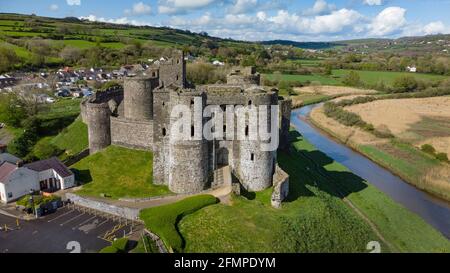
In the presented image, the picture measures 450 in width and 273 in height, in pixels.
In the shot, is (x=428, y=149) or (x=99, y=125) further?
(x=428, y=149)

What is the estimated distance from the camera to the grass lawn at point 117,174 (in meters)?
27.5

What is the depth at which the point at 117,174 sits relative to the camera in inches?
1184

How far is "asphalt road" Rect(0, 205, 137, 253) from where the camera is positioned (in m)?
21.0

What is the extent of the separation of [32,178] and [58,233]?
738 centimetres

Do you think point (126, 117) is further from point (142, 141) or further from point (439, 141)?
point (439, 141)

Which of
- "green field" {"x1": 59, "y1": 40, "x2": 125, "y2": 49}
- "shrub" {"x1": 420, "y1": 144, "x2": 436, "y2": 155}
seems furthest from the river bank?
"green field" {"x1": 59, "y1": 40, "x2": 125, "y2": 49}

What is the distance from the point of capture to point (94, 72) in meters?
89.1

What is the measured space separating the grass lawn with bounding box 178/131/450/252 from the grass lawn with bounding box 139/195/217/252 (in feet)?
1.40

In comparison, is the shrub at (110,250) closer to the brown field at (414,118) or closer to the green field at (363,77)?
the brown field at (414,118)

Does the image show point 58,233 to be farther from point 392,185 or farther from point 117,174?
point 392,185

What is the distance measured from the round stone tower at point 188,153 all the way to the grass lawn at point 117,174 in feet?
5.09

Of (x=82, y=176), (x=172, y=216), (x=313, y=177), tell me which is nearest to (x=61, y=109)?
(x=82, y=176)

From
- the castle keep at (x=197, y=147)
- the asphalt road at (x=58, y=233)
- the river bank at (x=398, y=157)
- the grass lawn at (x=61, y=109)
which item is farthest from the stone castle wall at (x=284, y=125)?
the grass lawn at (x=61, y=109)

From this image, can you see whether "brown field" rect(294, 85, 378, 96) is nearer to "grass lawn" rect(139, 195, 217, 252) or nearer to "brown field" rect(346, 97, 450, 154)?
"brown field" rect(346, 97, 450, 154)
